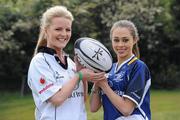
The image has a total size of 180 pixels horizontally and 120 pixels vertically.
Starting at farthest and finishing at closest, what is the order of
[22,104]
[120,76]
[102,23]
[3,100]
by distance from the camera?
[102,23] < [3,100] < [22,104] < [120,76]

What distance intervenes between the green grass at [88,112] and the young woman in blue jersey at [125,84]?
6.45 m

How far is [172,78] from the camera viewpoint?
19.6 meters

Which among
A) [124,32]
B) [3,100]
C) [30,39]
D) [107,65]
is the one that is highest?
[124,32]

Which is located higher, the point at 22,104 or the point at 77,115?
the point at 77,115

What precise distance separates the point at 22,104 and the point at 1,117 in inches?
95.5

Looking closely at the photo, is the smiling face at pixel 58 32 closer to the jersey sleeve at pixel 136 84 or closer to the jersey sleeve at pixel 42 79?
the jersey sleeve at pixel 42 79

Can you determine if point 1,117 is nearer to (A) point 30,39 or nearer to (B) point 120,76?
(A) point 30,39

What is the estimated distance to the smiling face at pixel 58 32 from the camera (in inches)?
Result: 147

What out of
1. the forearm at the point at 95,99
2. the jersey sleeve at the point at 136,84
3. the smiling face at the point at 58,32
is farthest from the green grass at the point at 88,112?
the smiling face at the point at 58,32

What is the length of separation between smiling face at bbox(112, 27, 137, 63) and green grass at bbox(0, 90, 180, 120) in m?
6.49

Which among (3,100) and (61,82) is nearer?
(61,82)

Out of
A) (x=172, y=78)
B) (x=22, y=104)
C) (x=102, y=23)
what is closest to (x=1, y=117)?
(x=22, y=104)

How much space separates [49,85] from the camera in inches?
145

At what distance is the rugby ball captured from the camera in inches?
152
